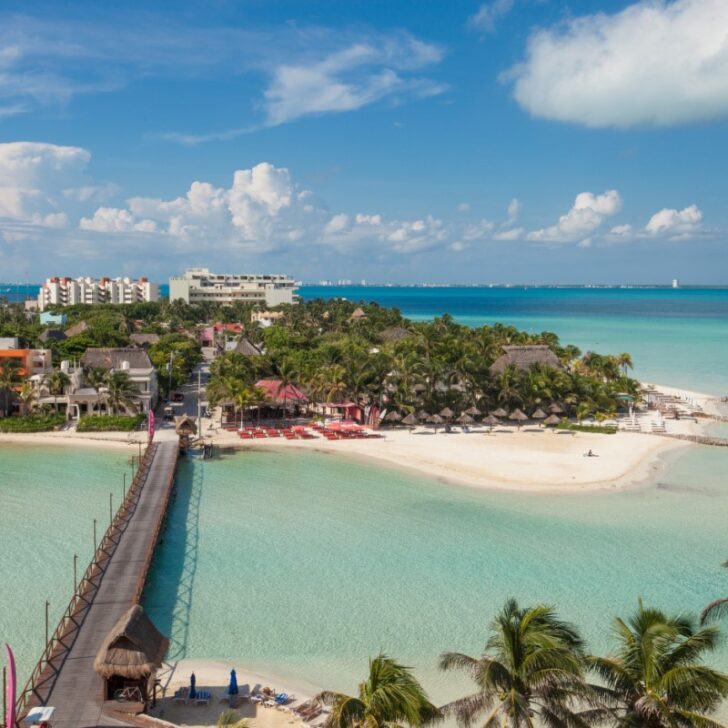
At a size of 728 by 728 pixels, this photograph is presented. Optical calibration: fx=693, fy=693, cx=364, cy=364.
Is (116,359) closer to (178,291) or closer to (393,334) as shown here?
(393,334)

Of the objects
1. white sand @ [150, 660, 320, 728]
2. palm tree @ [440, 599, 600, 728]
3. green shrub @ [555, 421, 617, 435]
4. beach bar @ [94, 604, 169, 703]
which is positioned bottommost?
white sand @ [150, 660, 320, 728]

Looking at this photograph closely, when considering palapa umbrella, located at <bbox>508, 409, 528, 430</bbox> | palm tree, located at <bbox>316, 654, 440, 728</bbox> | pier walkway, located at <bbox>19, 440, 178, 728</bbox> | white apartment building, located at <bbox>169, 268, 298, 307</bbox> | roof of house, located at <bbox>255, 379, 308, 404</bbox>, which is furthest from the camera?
white apartment building, located at <bbox>169, 268, 298, 307</bbox>

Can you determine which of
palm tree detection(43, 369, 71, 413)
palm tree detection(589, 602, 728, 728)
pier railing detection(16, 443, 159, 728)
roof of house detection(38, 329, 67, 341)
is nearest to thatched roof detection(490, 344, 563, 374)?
palm tree detection(43, 369, 71, 413)

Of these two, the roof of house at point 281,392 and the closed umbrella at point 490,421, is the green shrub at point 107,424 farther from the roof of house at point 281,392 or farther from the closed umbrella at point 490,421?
the closed umbrella at point 490,421

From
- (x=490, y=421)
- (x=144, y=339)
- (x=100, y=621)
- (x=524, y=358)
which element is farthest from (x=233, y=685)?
(x=144, y=339)

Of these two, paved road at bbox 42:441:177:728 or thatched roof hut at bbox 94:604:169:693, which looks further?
thatched roof hut at bbox 94:604:169:693

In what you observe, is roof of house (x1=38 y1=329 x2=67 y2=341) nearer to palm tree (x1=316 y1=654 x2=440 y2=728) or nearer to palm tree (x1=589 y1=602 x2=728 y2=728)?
palm tree (x1=316 y1=654 x2=440 y2=728)

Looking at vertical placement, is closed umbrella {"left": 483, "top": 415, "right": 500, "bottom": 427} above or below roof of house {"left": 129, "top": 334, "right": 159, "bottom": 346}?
below

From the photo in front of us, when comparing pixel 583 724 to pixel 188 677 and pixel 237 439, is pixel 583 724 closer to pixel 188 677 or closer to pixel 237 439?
pixel 188 677
